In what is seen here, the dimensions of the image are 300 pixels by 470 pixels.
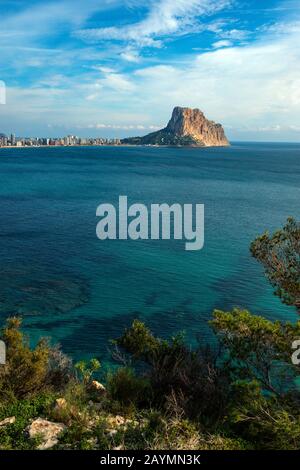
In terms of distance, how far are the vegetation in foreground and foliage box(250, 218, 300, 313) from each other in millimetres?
29

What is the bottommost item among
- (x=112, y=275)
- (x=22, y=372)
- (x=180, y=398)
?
(x=112, y=275)

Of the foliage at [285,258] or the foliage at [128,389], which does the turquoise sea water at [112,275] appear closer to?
the foliage at [128,389]

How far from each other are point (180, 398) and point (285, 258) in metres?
5.20

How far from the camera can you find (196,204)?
65.6m

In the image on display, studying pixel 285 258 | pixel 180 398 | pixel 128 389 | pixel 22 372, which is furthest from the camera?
pixel 22 372

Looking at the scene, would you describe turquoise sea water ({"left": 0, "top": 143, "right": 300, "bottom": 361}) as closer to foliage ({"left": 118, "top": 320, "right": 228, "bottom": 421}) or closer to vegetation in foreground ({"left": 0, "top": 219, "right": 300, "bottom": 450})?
foliage ({"left": 118, "top": 320, "right": 228, "bottom": 421})

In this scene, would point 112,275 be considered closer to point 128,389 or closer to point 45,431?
point 128,389

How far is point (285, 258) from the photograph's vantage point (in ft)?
44.2

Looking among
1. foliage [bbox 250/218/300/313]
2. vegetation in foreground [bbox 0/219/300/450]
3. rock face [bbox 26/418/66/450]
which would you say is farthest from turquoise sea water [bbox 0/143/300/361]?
foliage [bbox 250/218/300/313]

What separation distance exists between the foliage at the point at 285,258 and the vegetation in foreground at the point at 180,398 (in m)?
0.03

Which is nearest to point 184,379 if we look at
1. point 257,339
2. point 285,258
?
point 257,339

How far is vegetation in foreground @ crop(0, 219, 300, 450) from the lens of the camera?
11.3 metres

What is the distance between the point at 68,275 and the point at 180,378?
2024cm
